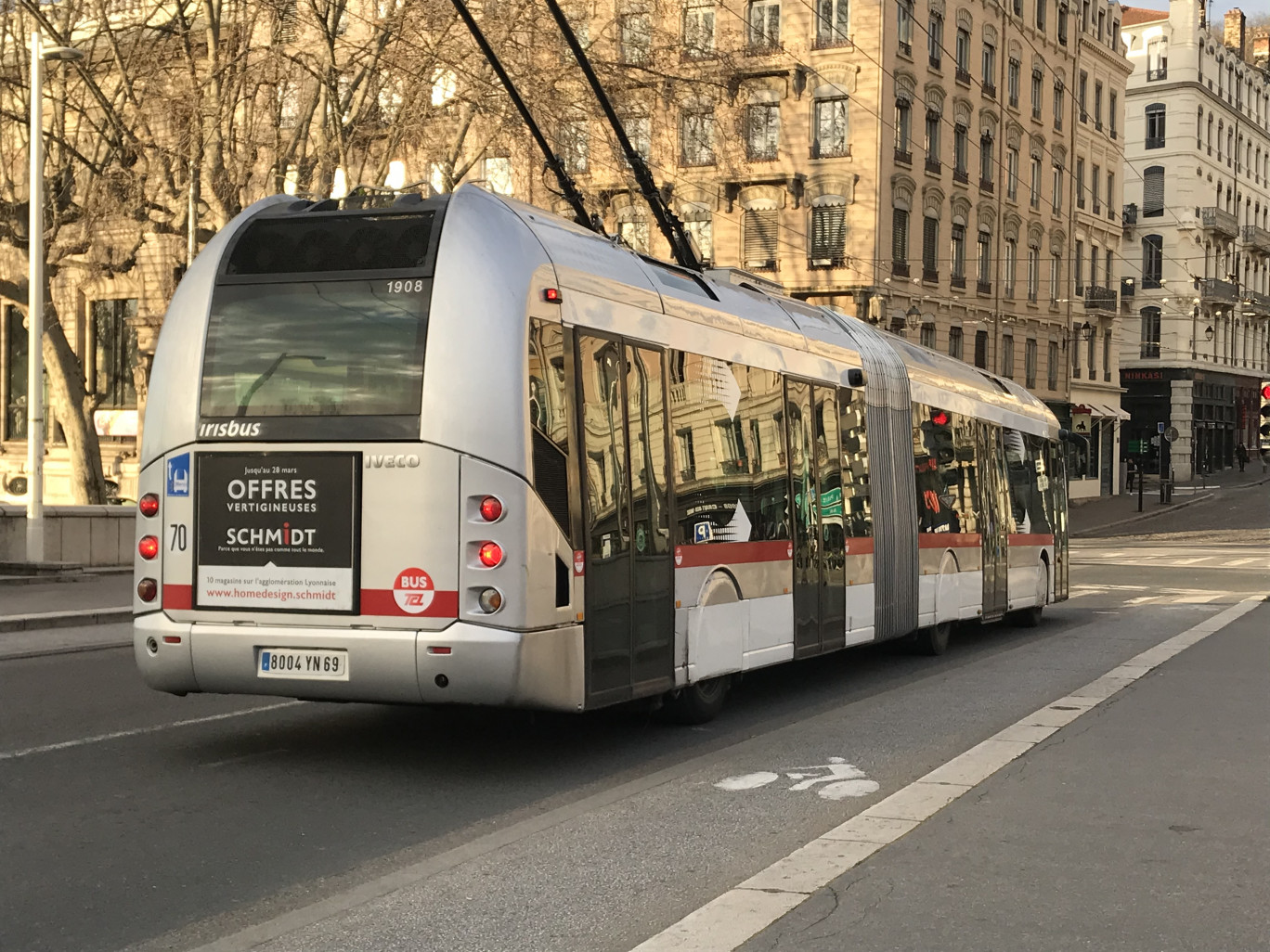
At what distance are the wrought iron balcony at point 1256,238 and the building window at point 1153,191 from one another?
911 centimetres

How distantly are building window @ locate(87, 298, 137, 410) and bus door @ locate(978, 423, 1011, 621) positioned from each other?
30.1 meters

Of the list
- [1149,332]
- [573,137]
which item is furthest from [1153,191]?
[573,137]

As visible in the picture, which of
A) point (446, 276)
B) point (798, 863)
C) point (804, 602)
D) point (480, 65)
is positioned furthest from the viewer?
point (480, 65)

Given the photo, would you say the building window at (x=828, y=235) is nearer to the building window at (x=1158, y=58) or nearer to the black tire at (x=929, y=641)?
the black tire at (x=929, y=641)

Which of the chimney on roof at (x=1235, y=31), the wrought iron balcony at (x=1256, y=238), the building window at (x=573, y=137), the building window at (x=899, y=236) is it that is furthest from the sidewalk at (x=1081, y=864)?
the chimney on roof at (x=1235, y=31)

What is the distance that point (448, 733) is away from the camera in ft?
33.2

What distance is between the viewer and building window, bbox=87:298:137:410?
143 feet

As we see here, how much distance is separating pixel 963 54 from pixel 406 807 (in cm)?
4857

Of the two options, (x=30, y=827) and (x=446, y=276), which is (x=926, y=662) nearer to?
(x=446, y=276)

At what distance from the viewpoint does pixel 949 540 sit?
16375 millimetres

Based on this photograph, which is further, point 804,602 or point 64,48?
point 64,48

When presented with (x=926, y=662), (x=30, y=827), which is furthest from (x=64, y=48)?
(x=30, y=827)

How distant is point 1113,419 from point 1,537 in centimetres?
5108

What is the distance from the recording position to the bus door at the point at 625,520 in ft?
29.6
